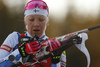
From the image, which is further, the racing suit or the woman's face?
the woman's face

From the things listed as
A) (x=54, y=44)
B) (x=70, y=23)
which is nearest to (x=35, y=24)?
(x=54, y=44)

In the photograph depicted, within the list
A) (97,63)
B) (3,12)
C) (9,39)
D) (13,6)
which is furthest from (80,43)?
(97,63)

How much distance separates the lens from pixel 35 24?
209 inches

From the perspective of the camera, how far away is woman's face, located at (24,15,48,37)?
5.34m

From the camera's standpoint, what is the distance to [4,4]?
28219 mm

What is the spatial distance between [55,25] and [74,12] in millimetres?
5287

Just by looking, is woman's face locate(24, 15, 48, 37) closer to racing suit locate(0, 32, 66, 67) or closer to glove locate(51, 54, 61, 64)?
racing suit locate(0, 32, 66, 67)

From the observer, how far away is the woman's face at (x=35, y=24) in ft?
17.5

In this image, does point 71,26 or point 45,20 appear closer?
point 45,20

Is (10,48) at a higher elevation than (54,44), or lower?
lower

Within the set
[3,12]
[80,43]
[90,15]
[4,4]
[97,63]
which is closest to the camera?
[80,43]

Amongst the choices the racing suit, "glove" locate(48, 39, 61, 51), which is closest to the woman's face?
the racing suit

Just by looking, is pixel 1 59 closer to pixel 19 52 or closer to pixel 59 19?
pixel 19 52

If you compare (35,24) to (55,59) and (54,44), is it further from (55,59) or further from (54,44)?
(55,59)
